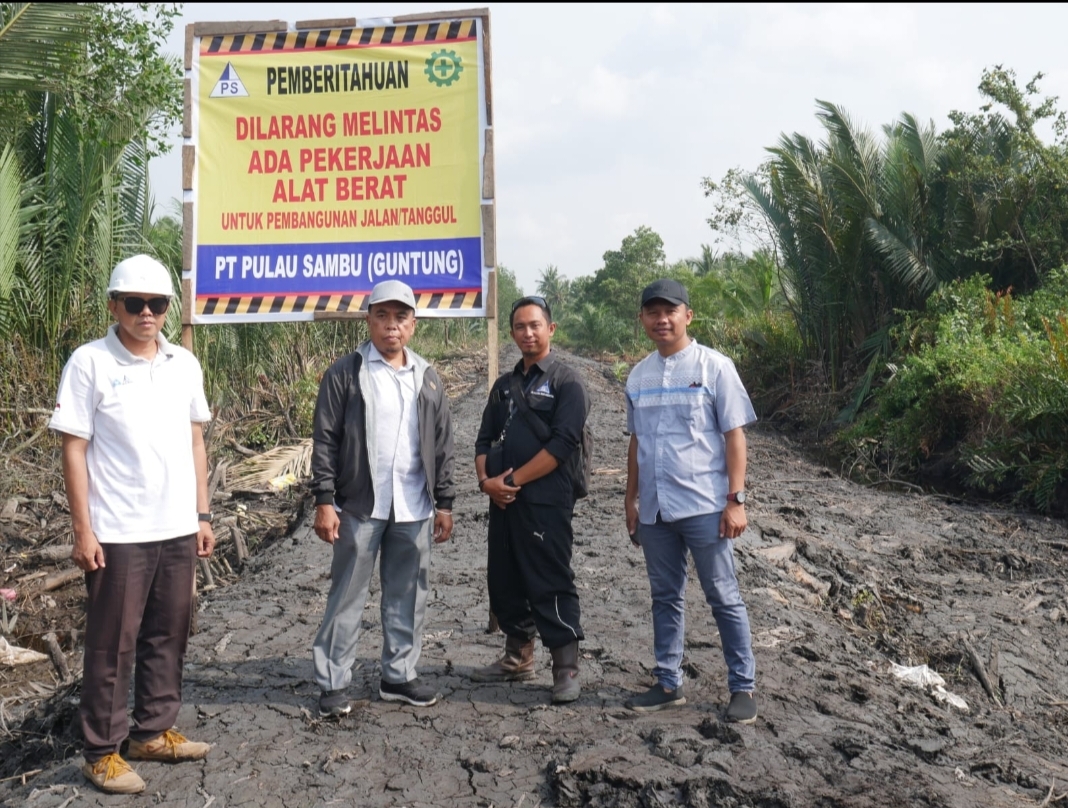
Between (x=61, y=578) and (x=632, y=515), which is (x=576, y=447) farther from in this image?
(x=61, y=578)

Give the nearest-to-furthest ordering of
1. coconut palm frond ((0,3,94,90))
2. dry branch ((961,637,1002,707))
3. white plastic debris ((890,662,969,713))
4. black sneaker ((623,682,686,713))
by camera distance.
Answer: black sneaker ((623,682,686,713)) < white plastic debris ((890,662,969,713)) < dry branch ((961,637,1002,707)) < coconut palm frond ((0,3,94,90))

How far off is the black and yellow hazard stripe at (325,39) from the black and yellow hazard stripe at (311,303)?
1.32 metres

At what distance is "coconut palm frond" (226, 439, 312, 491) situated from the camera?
30.6 feet

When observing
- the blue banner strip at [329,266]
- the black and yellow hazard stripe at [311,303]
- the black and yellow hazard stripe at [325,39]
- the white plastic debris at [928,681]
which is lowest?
the white plastic debris at [928,681]

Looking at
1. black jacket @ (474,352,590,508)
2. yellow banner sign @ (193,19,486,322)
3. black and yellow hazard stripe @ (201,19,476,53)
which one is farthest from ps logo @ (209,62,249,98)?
black jacket @ (474,352,590,508)

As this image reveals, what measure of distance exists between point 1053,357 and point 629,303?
37235mm

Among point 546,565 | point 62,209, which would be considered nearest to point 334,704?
point 546,565

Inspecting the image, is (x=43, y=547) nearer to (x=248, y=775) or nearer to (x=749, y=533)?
(x=248, y=775)

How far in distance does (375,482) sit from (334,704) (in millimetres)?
932

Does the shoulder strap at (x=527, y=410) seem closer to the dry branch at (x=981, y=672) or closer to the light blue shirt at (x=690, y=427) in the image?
the light blue shirt at (x=690, y=427)

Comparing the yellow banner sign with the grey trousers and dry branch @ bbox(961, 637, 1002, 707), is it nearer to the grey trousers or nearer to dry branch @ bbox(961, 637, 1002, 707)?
the grey trousers

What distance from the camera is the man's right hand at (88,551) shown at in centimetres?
334

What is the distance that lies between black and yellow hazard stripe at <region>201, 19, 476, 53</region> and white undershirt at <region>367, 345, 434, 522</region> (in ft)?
6.48

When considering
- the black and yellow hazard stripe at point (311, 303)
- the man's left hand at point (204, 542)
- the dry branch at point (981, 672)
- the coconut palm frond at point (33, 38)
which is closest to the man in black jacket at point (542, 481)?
the black and yellow hazard stripe at point (311, 303)
